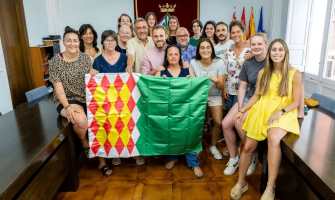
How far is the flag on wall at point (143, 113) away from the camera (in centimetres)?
229

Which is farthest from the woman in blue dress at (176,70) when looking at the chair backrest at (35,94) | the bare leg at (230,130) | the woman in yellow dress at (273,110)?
the chair backrest at (35,94)

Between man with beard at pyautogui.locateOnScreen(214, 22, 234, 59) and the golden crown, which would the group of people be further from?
the golden crown

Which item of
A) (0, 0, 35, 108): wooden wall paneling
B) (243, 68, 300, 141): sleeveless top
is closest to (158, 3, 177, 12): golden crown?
(0, 0, 35, 108): wooden wall paneling

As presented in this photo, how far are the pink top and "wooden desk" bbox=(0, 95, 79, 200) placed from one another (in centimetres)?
104

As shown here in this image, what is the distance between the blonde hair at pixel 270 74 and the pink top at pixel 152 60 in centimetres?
114

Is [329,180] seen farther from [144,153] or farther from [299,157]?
[144,153]

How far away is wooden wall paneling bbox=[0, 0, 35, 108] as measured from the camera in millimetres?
4520

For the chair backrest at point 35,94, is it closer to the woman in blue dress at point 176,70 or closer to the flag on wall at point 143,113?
the flag on wall at point 143,113

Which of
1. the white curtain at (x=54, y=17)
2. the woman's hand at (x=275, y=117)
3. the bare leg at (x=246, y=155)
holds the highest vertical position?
the white curtain at (x=54, y=17)

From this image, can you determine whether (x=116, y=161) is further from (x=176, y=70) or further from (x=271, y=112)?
(x=271, y=112)

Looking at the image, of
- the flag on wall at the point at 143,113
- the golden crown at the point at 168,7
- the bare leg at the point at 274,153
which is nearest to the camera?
the bare leg at the point at 274,153

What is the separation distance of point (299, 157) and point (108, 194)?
1610 mm

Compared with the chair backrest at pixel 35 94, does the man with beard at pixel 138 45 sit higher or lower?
higher

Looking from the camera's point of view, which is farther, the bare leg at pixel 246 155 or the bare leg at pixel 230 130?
the bare leg at pixel 230 130
